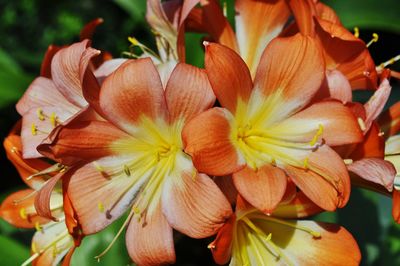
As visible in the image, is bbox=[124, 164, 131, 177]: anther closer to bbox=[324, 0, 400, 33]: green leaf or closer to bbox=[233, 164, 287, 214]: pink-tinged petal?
bbox=[233, 164, 287, 214]: pink-tinged petal

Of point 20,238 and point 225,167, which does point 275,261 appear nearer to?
point 225,167

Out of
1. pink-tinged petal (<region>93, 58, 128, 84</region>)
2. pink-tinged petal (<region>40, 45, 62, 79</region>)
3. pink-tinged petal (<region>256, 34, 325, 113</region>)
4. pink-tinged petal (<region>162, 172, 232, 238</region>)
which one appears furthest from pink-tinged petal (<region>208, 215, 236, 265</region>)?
pink-tinged petal (<region>40, 45, 62, 79</region>)

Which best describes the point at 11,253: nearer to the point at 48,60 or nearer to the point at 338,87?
the point at 48,60

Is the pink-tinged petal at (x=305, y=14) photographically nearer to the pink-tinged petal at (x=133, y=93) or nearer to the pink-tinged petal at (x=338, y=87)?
the pink-tinged petal at (x=338, y=87)

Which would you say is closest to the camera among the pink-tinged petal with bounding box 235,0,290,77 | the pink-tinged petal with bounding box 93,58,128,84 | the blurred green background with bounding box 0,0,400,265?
the pink-tinged petal with bounding box 93,58,128,84

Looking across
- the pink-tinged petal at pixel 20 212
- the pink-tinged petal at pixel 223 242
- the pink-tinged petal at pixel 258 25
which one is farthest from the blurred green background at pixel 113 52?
the pink-tinged petal at pixel 258 25

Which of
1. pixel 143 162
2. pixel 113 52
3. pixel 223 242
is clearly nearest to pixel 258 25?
pixel 143 162

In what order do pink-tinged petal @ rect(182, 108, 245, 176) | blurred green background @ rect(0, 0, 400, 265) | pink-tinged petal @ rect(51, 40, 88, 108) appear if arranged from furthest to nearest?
blurred green background @ rect(0, 0, 400, 265), pink-tinged petal @ rect(51, 40, 88, 108), pink-tinged petal @ rect(182, 108, 245, 176)
